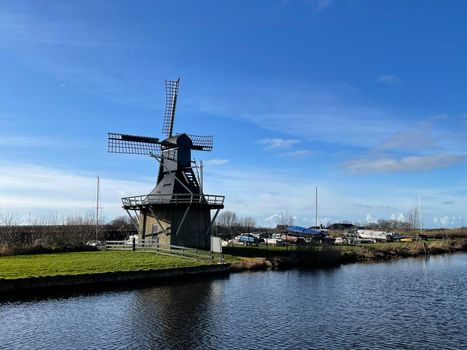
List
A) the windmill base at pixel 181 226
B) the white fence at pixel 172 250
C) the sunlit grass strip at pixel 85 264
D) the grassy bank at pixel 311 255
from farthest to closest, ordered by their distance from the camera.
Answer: the windmill base at pixel 181 226
the grassy bank at pixel 311 255
the white fence at pixel 172 250
the sunlit grass strip at pixel 85 264

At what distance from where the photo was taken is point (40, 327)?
18.4 metres

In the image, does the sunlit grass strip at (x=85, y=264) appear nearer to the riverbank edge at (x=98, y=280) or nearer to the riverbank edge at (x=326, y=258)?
the riverbank edge at (x=98, y=280)

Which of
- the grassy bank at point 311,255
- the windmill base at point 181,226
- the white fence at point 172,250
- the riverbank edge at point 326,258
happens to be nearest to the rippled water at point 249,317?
the white fence at point 172,250

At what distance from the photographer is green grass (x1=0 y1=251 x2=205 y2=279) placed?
1071 inches

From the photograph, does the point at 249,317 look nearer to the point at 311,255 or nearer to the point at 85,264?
the point at 85,264

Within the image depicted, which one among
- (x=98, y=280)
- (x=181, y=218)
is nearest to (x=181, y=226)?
(x=181, y=218)

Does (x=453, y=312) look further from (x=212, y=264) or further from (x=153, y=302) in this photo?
(x=212, y=264)

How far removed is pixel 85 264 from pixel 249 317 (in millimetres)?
14903

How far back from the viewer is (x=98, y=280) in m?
27.4

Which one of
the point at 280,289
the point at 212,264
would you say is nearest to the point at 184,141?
the point at 212,264

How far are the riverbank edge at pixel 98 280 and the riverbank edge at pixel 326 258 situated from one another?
15.3ft

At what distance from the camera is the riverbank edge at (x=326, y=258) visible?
122 ft

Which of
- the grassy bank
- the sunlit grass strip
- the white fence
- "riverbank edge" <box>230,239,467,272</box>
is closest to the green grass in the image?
the sunlit grass strip

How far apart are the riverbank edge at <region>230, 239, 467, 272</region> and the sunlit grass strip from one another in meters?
4.97
